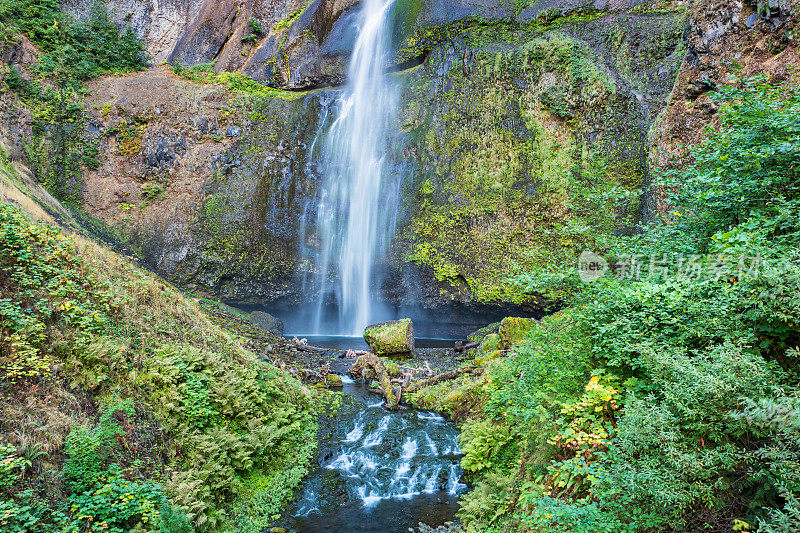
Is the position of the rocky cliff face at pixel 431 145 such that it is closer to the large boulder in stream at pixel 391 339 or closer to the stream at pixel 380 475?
the large boulder in stream at pixel 391 339

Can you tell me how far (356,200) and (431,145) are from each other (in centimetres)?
487

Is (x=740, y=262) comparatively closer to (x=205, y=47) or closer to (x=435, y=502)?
(x=435, y=502)

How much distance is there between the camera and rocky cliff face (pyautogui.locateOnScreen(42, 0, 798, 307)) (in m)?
19.0

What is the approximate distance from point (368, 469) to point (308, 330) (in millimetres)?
16510

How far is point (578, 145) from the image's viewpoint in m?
19.1

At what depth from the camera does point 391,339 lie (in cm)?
→ 1405

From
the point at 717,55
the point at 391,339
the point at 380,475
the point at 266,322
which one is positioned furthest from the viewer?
the point at 266,322

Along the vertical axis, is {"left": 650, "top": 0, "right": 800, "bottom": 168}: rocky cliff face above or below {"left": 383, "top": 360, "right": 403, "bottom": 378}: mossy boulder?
above

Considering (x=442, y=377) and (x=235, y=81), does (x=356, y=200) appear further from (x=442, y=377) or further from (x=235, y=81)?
(x=442, y=377)

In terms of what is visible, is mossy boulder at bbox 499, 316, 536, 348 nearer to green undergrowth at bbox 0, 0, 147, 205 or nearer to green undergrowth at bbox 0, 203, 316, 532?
green undergrowth at bbox 0, 203, 316, 532

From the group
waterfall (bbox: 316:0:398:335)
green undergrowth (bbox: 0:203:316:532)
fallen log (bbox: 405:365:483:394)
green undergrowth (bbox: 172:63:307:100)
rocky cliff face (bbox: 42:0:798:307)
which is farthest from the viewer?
green undergrowth (bbox: 172:63:307:100)

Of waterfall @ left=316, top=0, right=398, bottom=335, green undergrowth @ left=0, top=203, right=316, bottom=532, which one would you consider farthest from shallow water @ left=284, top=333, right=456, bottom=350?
green undergrowth @ left=0, top=203, right=316, bottom=532

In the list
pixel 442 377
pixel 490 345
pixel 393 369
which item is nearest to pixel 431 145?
pixel 490 345

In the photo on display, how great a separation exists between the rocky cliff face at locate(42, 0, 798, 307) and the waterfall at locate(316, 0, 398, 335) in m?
0.87
